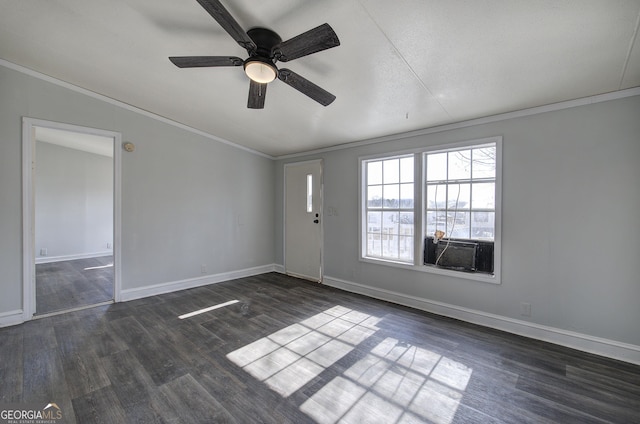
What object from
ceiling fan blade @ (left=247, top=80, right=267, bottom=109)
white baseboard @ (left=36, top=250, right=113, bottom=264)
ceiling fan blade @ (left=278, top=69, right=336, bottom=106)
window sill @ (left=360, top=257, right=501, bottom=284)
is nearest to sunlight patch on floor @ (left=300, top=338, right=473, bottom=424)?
window sill @ (left=360, top=257, right=501, bottom=284)

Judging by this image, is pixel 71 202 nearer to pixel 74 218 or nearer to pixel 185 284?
pixel 74 218

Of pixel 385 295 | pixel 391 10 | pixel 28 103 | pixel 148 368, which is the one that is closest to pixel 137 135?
pixel 28 103

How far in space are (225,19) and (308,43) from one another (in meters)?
0.51

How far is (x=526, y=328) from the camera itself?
2.70m

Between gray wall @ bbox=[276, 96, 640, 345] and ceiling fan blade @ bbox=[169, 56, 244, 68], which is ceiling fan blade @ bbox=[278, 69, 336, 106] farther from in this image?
gray wall @ bbox=[276, 96, 640, 345]

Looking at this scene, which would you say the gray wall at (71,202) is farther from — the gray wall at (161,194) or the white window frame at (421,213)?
the white window frame at (421,213)

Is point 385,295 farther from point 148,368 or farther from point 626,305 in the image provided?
point 148,368

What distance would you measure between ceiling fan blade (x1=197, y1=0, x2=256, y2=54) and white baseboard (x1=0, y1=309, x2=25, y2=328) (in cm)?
388

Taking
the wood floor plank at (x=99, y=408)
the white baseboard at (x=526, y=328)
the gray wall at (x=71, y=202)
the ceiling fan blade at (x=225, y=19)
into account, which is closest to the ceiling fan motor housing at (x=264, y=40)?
the ceiling fan blade at (x=225, y=19)

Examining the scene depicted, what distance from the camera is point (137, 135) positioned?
12.2ft

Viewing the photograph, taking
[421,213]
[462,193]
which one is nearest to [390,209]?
[421,213]

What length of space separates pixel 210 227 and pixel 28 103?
8.61 ft

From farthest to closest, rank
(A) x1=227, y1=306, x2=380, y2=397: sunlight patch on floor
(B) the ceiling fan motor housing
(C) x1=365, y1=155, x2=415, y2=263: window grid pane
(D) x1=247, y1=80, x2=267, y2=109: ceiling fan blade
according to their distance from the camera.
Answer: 1. (C) x1=365, y1=155, x2=415, y2=263: window grid pane
2. (D) x1=247, y1=80, x2=267, y2=109: ceiling fan blade
3. (A) x1=227, y1=306, x2=380, y2=397: sunlight patch on floor
4. (B) the ceiling fan motor housing

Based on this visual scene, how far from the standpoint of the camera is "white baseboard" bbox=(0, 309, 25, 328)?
2807 mm
